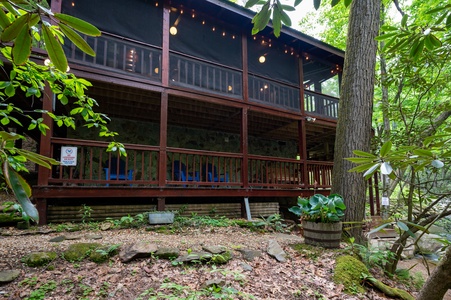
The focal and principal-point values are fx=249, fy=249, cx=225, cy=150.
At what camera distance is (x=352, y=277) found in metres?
2.62

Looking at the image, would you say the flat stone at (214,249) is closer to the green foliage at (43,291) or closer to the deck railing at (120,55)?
the green foliage at (43,291)

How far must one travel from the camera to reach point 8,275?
7.02 ft

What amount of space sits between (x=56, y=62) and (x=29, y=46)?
3.1 inches

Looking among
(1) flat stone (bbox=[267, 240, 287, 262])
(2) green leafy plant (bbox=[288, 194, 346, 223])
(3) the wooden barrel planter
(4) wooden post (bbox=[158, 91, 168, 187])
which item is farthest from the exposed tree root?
(4) wooden post (bbox=[158, 91, 168, 187])

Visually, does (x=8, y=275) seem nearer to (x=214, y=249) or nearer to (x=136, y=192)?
(x=214, y=249)

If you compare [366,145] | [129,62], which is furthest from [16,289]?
[129,62]

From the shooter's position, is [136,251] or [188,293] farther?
[136,251]

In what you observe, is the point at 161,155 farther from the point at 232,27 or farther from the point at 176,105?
the point at 232,27

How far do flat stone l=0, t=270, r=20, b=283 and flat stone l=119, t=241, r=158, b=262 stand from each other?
0.85 metres

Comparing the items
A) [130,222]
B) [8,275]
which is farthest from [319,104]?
[8,275]

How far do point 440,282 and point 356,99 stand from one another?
324 centimetres

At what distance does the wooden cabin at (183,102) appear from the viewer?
5.02 m

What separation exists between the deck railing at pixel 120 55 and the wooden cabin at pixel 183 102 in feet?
0.08

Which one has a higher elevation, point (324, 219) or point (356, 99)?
point (356, 99)
